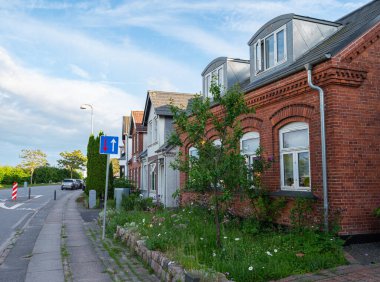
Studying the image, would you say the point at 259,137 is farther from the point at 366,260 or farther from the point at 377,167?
the point at 366,260

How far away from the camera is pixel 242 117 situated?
13.0 metres

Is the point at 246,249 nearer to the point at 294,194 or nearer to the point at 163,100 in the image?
the point at 294,194

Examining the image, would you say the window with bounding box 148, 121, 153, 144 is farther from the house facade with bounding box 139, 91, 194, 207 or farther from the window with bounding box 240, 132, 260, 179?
the window with bounding box 240, 132, 260, 179

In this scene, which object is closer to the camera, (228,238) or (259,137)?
(228,238)

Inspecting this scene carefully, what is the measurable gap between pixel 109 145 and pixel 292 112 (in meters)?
5.65

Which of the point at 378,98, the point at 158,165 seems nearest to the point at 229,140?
the point at 378,98

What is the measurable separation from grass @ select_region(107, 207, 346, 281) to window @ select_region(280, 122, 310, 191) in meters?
1.40

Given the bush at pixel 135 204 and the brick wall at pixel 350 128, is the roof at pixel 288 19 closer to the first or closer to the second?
the brick wall at pixel 350 128

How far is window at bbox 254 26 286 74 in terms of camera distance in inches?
498

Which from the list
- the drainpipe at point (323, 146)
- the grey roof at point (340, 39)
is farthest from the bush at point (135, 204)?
the drainpipe at point (323, 146)

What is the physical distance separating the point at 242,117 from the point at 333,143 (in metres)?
4.35

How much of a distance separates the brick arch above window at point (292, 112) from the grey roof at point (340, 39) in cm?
92

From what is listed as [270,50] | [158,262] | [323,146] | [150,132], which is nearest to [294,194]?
[323,146]

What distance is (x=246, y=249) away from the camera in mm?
7734
